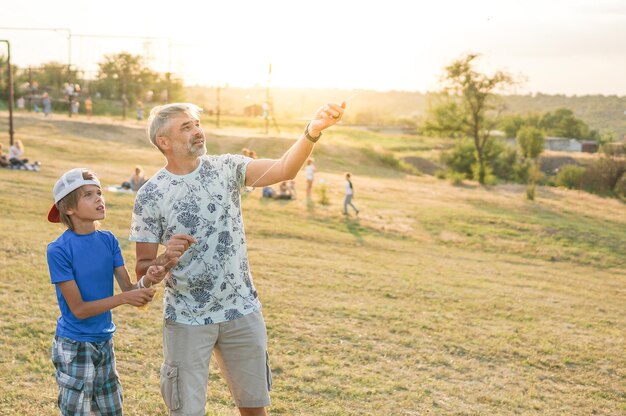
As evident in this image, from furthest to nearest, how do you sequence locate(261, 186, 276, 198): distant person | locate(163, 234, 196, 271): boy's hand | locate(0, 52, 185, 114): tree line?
1. locate(0, 52, 185, 114): tree line
2. locate(261, 186, 276, 198): distant person
3. locate(163, 234, 196, 271): boy's hand

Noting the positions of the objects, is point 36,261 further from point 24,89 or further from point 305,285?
point 24,89

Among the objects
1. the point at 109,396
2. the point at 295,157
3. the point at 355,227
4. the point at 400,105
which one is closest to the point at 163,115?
the point at 295,157

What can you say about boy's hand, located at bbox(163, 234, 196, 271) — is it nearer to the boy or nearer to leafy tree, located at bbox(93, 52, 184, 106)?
the boy

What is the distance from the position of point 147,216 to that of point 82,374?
0.89 meters

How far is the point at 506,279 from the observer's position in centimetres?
1379

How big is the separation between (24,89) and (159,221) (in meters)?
46.8

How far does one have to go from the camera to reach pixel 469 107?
4219 cm

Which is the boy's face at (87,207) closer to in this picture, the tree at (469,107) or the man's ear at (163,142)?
the man's ear at (163,142)

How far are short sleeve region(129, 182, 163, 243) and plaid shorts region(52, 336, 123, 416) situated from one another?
2.05 feet

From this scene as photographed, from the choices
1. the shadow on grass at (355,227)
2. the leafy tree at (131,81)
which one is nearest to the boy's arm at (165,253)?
the shadow on grass at (355,227)

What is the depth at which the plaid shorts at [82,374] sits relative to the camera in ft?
11.5

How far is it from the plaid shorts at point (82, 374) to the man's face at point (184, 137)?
1113 mm

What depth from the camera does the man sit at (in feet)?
11.5

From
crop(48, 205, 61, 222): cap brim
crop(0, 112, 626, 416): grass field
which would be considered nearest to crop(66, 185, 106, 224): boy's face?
crop(48, 205, 61, 222): cap brim
